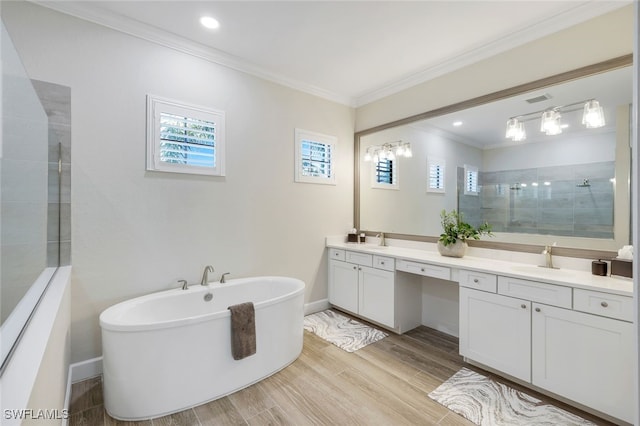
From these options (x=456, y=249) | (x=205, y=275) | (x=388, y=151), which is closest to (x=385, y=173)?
(x=388, y=151)

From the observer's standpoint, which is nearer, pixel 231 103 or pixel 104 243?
pixel 104 243

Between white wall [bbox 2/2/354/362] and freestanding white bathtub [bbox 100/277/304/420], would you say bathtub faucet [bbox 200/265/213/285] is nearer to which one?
white wall [bbox 2/2/354/362]

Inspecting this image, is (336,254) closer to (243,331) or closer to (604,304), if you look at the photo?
(243,331)

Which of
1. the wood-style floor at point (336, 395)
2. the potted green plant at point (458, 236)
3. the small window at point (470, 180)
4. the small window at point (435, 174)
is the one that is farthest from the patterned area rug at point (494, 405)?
the small window at point (435, 174)

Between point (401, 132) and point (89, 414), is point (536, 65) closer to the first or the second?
point (401, 132)

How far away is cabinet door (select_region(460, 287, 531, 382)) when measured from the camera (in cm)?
Answer: 207

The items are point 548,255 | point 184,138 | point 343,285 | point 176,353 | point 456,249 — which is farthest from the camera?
point 343,285

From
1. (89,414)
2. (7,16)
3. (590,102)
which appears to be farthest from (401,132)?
(89,414)

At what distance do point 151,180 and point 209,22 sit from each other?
142 cm

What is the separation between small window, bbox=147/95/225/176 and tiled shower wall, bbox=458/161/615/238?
2.64m

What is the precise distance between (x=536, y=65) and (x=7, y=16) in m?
4.00

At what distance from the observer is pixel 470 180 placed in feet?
9.48

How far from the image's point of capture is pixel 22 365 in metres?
0.92

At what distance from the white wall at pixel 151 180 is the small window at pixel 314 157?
11cm
